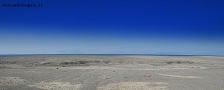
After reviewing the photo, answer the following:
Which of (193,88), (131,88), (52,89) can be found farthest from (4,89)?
(193,88)

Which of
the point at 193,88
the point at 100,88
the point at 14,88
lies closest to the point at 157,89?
the point at 193,88

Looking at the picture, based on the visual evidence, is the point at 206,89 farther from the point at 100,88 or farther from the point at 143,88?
the point at 100,88

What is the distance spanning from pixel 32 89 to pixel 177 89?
901 cm

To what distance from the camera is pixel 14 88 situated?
1276 centimetres

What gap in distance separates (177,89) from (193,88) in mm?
1280

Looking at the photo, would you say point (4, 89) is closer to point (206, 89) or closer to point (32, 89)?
point (32, 89)

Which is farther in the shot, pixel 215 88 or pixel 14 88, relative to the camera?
pixel 215 88

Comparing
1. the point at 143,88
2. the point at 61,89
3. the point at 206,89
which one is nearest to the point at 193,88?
the point at 206,89

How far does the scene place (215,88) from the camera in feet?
44.7

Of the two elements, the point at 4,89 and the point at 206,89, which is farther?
the point at 206,89

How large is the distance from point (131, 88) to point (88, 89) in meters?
2.75

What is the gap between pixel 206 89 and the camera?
43.4 ft

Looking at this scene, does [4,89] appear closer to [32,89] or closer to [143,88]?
[32,89]

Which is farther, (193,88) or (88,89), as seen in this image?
(193,88)
